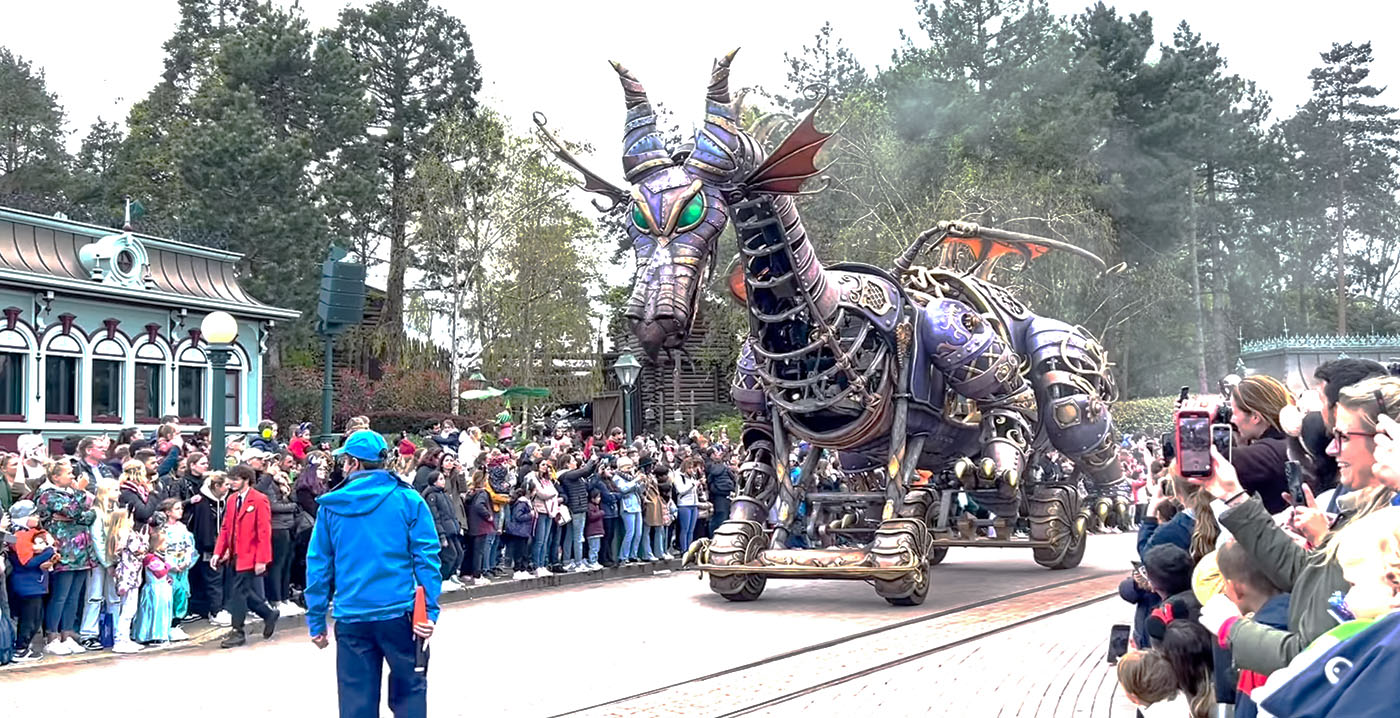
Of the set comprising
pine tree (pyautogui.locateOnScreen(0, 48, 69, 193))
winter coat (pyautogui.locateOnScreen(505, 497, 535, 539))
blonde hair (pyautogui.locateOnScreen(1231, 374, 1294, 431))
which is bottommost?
winter coat (pyautogui.locateOnScreen(505, 497, 535, 539))

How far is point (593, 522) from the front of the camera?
17672 millimetres

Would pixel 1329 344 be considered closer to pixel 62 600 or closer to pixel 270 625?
pixel 270 625

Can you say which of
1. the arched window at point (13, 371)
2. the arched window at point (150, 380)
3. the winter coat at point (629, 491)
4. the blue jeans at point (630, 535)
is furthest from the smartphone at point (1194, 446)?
the arched window at point (150, 380)

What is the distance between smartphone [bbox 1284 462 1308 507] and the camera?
5.41 m

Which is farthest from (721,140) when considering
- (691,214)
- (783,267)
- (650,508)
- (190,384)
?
(190,384)

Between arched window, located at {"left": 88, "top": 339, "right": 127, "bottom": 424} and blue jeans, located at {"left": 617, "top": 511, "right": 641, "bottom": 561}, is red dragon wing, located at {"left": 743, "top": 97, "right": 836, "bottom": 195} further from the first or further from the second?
arched window, located at {"left": 88, "top": 339, "right": 127, "bottom": 424}

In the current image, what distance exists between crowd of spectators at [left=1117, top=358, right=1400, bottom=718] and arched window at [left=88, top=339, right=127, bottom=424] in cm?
2406

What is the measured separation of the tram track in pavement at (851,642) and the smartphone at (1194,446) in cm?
429

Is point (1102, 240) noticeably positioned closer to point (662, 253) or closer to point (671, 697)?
point (662, 253)

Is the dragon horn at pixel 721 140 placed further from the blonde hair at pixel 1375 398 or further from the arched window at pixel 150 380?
the arched window at pixel 150 380

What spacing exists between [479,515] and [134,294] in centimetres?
1398

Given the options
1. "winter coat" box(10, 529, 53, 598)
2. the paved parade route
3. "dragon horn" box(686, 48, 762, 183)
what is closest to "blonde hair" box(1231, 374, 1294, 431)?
the paved parade route

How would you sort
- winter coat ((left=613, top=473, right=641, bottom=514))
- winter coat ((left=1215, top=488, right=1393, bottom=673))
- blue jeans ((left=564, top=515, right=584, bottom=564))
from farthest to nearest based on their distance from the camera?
1. winter coat ((left=613, top=473, right=641, bottom=514))
2. blue jeans ((left=564, top=515, right=584, bottom=564))
3. winter coat ((left=1215, top=488, right=1393, bottom=673))

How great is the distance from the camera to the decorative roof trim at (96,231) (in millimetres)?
25166
